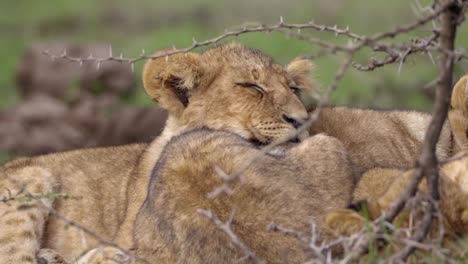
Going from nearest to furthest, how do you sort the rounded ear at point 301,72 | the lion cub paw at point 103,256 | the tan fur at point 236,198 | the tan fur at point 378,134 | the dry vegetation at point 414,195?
the dry vegetation at point 414,195 → the tan fur at point 236,198 → the lion cub paw at point 103,256 → the tan fur at point 378,134 → the rounded ear at point 301,72

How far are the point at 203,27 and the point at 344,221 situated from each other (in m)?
15.2

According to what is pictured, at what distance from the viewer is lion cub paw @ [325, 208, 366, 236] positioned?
4.77 meters

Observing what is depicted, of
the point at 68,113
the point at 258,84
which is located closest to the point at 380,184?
the point at 258,84

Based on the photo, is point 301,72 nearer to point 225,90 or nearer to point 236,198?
point 225,90

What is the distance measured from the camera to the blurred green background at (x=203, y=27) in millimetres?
15016

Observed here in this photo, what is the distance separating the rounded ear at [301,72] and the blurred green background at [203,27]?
6465mm

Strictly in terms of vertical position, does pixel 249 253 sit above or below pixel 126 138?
above

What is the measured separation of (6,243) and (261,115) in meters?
1.72

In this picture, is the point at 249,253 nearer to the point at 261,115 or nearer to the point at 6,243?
the point at 261,115

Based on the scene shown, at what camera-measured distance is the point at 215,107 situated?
252 inches

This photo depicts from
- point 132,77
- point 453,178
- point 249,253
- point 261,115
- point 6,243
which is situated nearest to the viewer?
point 249,253

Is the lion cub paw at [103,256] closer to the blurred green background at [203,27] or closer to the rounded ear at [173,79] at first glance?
the rounded ear at [173,79]

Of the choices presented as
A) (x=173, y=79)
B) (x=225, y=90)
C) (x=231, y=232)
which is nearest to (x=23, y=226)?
(x=173, y=79)

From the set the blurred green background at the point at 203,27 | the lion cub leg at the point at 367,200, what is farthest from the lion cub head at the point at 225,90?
the blurred green background at the point at 203,27
